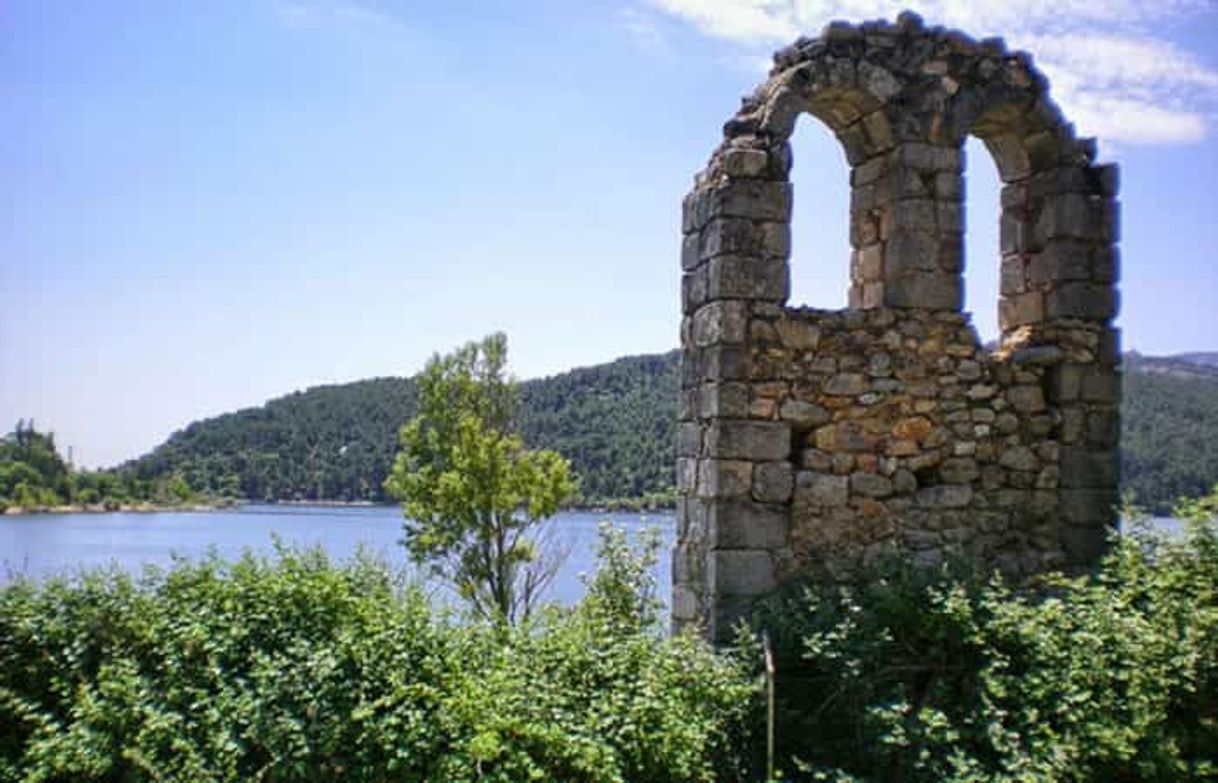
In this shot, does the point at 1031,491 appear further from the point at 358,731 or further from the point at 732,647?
the point at 358,731

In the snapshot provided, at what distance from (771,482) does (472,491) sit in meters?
14.2

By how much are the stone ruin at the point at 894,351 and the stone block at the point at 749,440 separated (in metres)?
0.01

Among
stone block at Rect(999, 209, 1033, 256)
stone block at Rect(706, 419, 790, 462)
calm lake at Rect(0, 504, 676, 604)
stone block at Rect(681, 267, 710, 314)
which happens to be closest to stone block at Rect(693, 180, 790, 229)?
stone block at Rect(681, 267, 710, 314)

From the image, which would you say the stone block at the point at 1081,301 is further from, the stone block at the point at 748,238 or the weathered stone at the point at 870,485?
the stone block at the point at 748,238

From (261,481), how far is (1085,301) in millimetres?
61917

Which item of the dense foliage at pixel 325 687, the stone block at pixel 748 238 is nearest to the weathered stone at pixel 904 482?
the stone block at pixel 748 238

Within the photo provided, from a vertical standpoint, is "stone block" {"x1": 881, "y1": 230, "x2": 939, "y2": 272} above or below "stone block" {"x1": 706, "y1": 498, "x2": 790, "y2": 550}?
above

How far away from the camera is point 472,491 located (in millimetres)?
20359

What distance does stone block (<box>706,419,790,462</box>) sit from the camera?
6750mm

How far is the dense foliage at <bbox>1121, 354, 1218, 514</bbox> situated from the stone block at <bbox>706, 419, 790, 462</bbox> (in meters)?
4.48

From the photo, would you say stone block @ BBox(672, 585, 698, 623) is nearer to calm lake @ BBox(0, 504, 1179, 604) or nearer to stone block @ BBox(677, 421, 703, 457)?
calm lake @ BBox(0, 504, 1179, 604)

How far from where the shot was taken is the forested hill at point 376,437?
122ft

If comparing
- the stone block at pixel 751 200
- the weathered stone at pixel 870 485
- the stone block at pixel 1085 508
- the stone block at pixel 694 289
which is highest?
the stone block at pixel 751 200

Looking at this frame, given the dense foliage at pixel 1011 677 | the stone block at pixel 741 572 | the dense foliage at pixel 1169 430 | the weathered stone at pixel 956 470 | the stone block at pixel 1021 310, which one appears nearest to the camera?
the dense foliage at pixel 1011 677
